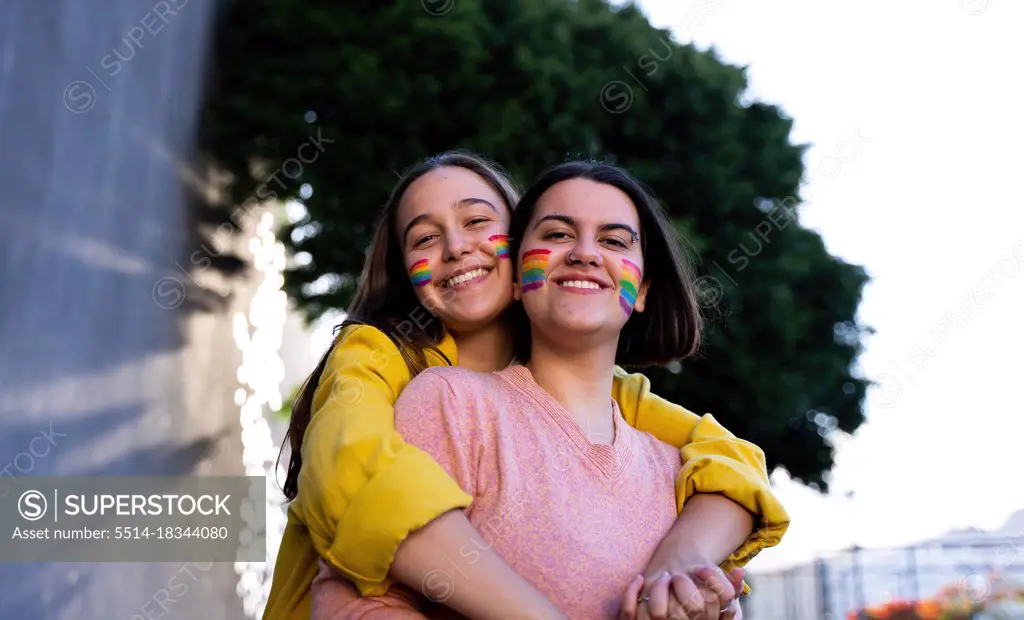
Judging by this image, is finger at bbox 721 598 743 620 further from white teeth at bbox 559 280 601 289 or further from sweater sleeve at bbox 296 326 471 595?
white teeth at bbox 559 280 601 289

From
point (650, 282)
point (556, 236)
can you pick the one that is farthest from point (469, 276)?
point (650, 282)

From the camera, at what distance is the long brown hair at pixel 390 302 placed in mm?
2465

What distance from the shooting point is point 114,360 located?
558 centimetres

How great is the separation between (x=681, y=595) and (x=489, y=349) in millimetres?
939

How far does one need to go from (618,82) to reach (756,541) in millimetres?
5835

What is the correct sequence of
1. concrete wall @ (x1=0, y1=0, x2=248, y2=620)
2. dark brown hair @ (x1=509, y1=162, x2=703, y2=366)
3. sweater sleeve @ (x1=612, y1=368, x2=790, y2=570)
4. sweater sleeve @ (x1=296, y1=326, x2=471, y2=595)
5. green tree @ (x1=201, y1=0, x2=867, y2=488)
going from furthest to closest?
green tree @ (x1=201, y1=0, x2=867, y2=488) < concrete wall @ (x1=0, y1=0, x2=248, y2=620) < dark brown hair @ (x1=509, y1=162, x2=703, y2=366) < sweater sleeve @ (x1=612, y1=368, x2=790, y2=570) < sweater sleeve @ (x1=296, y1=326, x2=471, y2=595)

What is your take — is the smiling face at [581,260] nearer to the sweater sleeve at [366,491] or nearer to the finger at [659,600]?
the sweater sleeve at [366,491]

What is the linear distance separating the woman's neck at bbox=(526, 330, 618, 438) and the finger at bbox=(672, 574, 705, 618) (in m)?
0.41

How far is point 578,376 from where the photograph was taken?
6.95 ft

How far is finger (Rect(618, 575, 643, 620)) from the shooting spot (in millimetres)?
1707

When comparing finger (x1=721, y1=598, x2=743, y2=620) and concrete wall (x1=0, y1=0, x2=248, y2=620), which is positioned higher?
concrete wall (x1=0, y1=0, x2=248, y2=620)

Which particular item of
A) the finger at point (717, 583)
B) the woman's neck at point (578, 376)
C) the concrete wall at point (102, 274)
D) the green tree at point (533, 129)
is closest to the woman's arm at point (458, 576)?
the finger at point (717, 583)

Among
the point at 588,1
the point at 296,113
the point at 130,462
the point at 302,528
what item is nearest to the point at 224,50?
the point at 296,113

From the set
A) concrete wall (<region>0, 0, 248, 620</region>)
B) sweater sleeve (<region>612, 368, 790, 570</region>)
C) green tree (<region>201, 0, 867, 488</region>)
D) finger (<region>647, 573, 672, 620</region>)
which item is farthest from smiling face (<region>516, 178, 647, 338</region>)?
green tree (<region>201, 0, 867, 488</region>)
